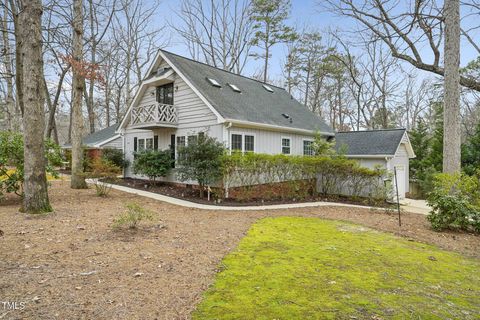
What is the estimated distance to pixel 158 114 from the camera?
42.8 feet

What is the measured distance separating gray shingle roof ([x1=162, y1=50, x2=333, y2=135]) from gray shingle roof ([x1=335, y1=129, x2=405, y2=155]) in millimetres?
1842

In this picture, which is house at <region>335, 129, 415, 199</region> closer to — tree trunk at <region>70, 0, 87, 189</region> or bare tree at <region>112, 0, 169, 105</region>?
tree trunk at <region>70, 0, 87, 189</region>

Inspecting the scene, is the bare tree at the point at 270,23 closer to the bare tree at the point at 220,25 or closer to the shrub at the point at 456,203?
the bare tree at the point at 220,25

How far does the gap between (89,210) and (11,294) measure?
4944 mm

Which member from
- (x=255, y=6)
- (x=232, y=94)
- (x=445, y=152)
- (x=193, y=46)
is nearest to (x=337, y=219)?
(x=445, y=152)

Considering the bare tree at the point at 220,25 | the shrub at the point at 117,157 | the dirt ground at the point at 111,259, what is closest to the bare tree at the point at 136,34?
the bare tree at the point at 220,25

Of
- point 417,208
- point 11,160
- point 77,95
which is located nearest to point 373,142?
point 417,208

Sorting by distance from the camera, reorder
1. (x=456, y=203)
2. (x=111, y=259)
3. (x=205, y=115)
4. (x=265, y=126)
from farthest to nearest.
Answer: (x=265, y=126)
(x=205, y=115)
(x=456, y=203)
(x=111, y=259)

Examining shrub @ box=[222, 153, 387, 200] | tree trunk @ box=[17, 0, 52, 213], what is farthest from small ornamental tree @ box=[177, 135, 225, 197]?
tree trunk @ box=[17, 0, 52, 213]

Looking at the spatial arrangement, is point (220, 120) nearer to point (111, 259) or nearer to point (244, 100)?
point (244, 100)

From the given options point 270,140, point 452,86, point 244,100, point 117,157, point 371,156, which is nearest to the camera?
point 452,86

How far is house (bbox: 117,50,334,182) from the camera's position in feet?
40.2

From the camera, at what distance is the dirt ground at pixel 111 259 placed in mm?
2875

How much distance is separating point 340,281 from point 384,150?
505 inches
